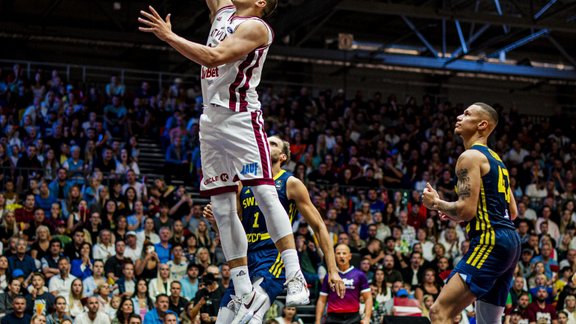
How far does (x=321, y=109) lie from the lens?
25656 mm

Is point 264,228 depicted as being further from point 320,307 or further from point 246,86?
point 320,307

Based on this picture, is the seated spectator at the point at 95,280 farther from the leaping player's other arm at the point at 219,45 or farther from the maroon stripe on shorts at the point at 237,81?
the leaping player's other arm at the point at 219,45

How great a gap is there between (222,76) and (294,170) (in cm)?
1341

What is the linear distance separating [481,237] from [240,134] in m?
2.28

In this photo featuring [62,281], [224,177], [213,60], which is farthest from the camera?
[62,281]

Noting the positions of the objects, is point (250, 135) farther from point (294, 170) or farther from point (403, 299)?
point (294, 170)

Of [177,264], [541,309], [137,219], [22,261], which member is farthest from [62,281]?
[541,309]

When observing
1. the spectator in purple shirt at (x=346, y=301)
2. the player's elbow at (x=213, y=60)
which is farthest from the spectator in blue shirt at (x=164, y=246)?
the player's elbow at (x=213, y=60)

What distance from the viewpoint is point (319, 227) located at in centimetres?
735

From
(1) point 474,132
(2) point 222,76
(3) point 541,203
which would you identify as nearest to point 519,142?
(3) point 541,203

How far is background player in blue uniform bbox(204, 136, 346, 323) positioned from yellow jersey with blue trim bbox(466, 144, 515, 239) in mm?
1313

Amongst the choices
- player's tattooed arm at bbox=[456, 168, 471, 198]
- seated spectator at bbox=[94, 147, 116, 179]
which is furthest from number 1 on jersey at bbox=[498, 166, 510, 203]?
seated spectator at bbox=[94, 147, 116, 179]

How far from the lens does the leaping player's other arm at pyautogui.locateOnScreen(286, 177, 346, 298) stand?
6723 millimetres

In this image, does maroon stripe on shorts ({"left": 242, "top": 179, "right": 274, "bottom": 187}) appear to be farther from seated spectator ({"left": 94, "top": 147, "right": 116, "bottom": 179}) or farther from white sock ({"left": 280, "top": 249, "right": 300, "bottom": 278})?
seated spectator ({"left": 94, "top": 147, "right": 116, "bottom": 179})
